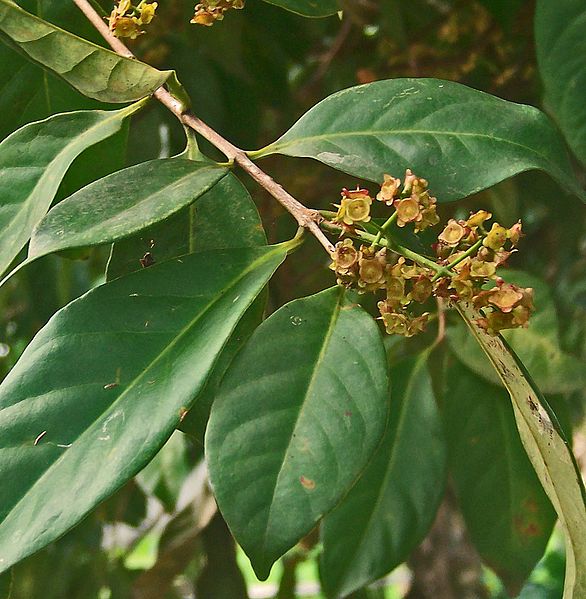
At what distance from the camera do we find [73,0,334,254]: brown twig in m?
0.57

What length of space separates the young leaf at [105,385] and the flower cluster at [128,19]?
19cm

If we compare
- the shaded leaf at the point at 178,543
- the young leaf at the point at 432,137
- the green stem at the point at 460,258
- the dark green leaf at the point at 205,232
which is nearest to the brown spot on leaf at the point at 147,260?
the dark green leaf at the point at 205,232

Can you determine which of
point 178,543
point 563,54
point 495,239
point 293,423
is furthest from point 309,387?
point 178,543

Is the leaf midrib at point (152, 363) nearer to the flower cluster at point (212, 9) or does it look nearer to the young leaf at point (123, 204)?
the young leaf at point (123, 204)

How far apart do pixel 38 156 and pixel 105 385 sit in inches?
7.2

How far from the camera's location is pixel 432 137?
61cm

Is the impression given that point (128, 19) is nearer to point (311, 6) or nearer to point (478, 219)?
point (311, 6)

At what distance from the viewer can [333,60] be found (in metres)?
1.44

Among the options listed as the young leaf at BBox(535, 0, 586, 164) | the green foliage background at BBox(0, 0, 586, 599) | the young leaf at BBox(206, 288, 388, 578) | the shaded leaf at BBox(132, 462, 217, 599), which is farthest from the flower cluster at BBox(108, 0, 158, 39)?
the shaded leaf at BBox(132, 462, 217, 599)

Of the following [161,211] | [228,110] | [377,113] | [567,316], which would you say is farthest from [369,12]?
[161,211]

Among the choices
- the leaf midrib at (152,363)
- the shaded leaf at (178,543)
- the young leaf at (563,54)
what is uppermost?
the leaf midrib at (152,363)

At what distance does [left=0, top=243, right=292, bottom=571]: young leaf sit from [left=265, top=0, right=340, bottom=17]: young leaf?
0.73 ft

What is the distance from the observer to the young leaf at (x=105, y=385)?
1.61ft

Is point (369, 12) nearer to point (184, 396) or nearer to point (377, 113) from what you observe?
point (377, 113)
